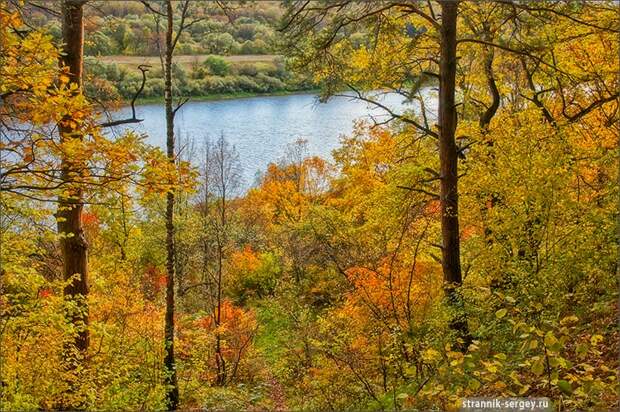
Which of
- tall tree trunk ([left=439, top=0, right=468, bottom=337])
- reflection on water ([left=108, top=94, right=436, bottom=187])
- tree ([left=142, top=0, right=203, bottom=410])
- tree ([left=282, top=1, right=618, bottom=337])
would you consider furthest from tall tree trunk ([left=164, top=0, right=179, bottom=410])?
reflection on water ([left=108, top=94, right=436, bottom=187])

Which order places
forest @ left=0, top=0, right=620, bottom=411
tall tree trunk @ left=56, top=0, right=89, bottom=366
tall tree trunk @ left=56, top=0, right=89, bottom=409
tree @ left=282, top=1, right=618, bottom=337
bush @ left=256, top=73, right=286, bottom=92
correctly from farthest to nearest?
bush @ left=256, top=73, right=286, bottom=92 < tree @ left=282, top=1, right=618, bottom=337 < tall tree trunk @ left=56, top=0, right=89, bottom=366 < tall tree trunk @ left=56, top=0, right=89, bottom=409 < forest @ left=0, top=0, right=620, bottom=411

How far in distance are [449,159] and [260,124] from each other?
121 ft

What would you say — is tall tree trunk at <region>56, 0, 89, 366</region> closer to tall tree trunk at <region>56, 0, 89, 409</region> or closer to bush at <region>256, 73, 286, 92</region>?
tall tree trunk at <region>56, 0, 89, 409</region>

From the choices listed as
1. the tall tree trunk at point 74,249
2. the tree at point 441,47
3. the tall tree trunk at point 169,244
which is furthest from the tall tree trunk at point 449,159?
the tall tree trunk at point 74,249

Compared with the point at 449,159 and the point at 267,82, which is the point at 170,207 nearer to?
the point at 449,159

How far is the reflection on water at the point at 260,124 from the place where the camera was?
3844 cm

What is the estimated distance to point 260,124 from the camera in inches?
1708

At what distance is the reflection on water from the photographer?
38438 mm

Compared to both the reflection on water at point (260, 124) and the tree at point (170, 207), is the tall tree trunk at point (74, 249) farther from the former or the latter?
the reflection on water at point (260, 124)

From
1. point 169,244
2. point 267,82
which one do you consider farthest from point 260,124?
point 169,244

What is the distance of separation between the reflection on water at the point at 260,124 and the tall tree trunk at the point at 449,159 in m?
29.7

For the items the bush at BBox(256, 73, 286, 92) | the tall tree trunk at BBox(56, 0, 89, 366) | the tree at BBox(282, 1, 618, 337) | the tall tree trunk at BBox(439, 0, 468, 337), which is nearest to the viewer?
the tall tree trunk at BBox(56, 0, 89, 366)

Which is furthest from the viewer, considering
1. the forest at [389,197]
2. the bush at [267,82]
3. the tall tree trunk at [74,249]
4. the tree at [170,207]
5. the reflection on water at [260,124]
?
the reflection on water at [260,124]

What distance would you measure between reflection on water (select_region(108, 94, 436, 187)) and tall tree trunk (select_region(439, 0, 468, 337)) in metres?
29.7
